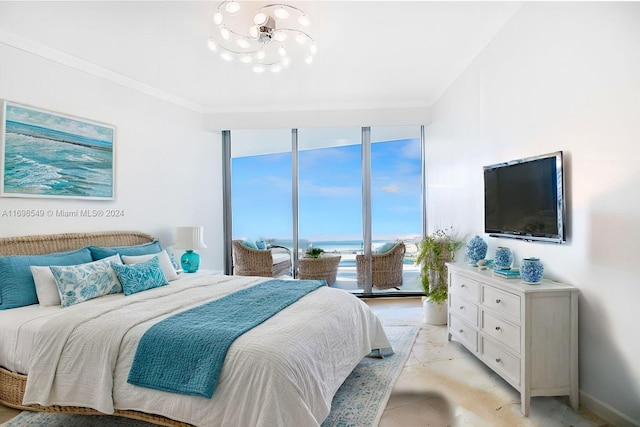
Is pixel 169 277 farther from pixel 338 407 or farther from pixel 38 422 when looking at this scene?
pixel 338 407

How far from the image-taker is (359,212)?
537 cm

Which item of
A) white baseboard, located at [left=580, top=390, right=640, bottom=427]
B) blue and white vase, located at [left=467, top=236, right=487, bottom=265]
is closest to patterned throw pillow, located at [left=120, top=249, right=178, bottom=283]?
blue and white vase, located at [left=467, top=236, right=487, bottom=265]

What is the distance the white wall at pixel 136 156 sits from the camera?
3119 millimetres

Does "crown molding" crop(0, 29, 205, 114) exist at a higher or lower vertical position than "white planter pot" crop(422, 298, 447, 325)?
higher

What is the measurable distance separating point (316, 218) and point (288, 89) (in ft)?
6.22

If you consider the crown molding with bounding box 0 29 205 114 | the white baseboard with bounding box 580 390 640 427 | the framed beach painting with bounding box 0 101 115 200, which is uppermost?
the crown molding with bounding box 0 29 205 114

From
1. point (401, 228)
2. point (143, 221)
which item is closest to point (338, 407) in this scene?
point (143, 221)

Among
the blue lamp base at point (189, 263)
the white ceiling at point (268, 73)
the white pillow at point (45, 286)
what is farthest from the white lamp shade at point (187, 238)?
the white ceiling at point (268, 73)

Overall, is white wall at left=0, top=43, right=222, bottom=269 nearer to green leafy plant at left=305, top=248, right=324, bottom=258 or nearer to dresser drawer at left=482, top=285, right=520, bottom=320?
green leafy plant at left=305, top=248, right=324, bottom=258

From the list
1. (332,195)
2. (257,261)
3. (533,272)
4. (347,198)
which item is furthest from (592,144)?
(257,261)

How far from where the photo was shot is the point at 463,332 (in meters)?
3.12

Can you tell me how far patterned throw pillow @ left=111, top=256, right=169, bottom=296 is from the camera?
9.93 ft

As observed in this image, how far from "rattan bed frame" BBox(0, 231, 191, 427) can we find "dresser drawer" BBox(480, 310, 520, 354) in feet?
6.43

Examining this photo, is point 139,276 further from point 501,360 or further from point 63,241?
point 501,360
